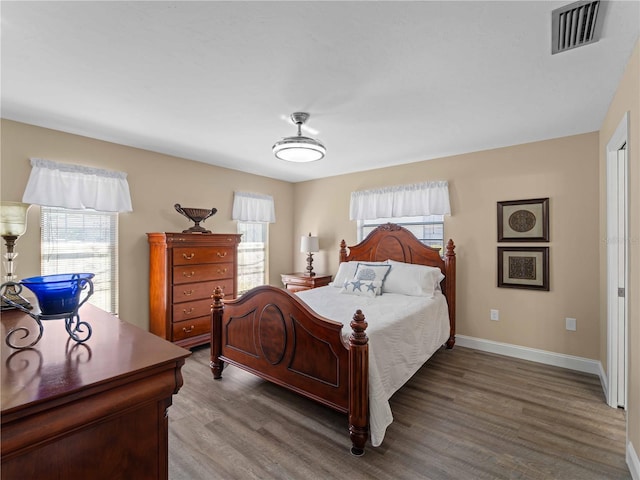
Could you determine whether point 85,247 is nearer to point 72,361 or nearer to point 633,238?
point 72,361

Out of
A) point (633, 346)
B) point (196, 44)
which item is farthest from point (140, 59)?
point (633, 346)

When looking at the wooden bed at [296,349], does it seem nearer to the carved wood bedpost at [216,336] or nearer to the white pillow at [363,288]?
the carved wood bedpost at [216,336]

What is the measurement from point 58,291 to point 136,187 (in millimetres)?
3043

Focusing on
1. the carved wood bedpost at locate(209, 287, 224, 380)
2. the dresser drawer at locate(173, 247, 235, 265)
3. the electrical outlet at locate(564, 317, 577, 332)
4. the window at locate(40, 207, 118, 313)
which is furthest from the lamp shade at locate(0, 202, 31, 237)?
the electrical outlet at locate(564, 317, 577, 332)

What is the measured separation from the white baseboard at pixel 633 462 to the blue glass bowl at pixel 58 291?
284cm

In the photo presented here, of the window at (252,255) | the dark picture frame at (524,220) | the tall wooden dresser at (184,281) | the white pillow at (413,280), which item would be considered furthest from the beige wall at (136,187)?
the dark picture frame at (524,220)

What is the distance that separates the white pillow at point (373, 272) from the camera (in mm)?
3750

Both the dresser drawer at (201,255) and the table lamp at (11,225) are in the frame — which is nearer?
the table lamp at (11,225)

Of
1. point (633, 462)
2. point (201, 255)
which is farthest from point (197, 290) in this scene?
point (633, 462)

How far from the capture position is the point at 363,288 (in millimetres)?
3629

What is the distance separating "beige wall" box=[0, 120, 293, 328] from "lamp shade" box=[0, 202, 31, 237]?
143cm

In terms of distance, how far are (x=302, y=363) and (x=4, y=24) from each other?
8.81 ft

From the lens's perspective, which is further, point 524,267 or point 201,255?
point 201,255

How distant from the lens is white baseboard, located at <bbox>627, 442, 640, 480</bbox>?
1.73m
